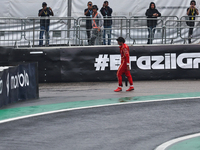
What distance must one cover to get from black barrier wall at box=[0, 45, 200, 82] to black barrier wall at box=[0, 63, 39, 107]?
13.2ft

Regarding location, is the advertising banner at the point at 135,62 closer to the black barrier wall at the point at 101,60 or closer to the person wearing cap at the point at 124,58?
the black barrier wall at the point at 101,60

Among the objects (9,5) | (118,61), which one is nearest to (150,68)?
(118,61)

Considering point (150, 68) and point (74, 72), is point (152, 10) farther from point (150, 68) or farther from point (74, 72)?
point (74, 72)

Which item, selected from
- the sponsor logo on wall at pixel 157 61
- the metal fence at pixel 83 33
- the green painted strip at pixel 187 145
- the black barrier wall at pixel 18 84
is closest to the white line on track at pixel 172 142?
A: the green painted strip at pixel 187 145

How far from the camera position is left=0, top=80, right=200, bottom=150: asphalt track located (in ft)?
26.1

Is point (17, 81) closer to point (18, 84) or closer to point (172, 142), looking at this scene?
point (18, 84)

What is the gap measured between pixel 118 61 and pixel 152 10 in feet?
9.51

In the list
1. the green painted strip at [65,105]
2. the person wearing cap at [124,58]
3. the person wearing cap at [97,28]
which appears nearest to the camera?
the green painted strip at [65,105]

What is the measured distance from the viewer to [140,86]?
16.7 metres

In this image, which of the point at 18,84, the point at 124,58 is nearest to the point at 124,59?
the point at 124,58

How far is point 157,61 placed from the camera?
18.1 m

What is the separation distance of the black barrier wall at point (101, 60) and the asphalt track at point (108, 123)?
3.02 m

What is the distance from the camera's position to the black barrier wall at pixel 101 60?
18.0 metres

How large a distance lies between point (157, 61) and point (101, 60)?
2.33 metres
